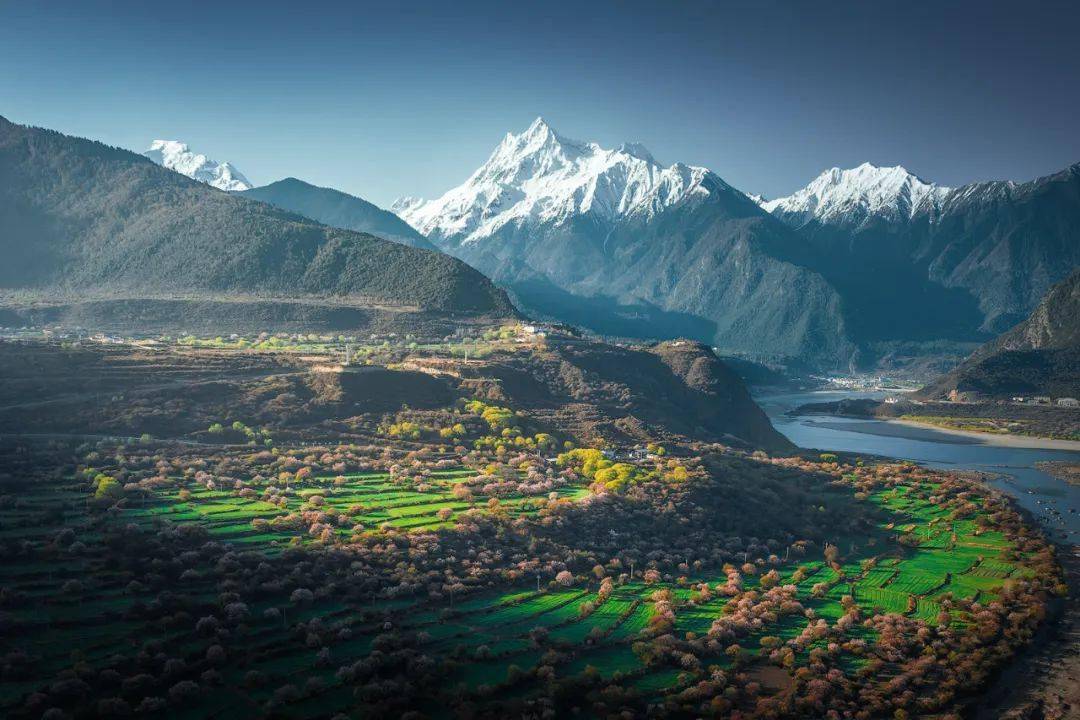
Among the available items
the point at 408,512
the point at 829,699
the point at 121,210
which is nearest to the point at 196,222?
the point at 121,210

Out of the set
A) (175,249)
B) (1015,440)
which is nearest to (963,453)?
(1015,440)

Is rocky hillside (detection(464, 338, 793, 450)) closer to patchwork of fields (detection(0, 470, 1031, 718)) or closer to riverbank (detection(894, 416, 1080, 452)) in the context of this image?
patchwork of fields (detection(0, 470, 1031, 718))

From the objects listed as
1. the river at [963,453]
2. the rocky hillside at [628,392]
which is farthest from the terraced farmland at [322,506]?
the river at [963,453]

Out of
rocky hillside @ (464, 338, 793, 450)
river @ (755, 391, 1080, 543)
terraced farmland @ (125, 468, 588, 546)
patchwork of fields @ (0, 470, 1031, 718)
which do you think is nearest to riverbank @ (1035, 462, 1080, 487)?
river @ (755, 391, 1080, 543)

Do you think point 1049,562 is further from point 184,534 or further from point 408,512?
point 184,534

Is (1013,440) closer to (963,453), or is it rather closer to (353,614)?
(963,453)

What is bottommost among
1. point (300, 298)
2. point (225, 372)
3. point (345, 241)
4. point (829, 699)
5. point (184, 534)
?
point (829, 699)
